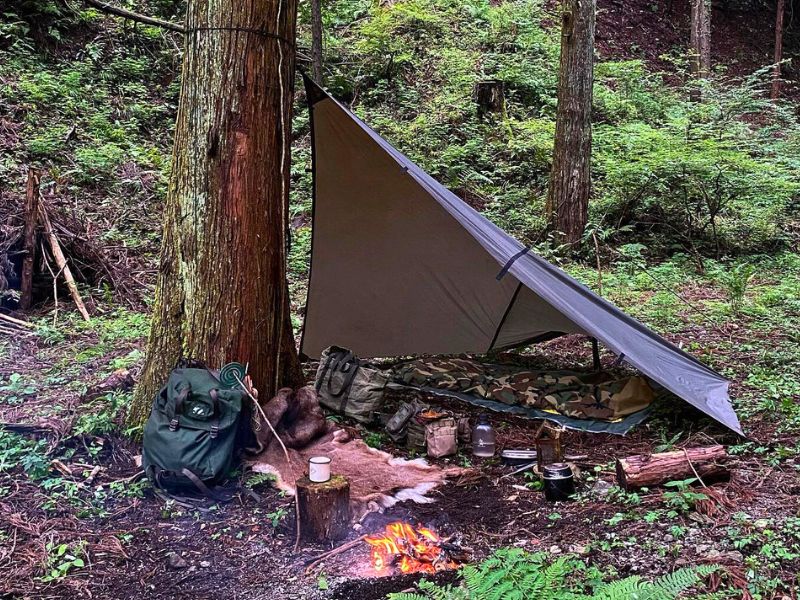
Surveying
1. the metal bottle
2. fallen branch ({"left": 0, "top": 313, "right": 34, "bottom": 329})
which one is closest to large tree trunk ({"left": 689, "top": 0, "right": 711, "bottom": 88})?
the metal bottle

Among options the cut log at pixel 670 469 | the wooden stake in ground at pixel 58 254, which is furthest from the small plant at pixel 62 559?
the wooden stake in ground at pixel 58 254

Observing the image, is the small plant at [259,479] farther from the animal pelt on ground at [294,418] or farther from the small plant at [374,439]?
the small plant at [374,439]

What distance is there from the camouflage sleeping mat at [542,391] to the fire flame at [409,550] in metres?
1.51

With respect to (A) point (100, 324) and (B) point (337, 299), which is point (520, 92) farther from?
(A) point (100, 324)

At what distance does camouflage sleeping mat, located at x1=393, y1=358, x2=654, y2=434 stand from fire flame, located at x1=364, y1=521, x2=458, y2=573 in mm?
1512

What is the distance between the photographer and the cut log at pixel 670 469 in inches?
106

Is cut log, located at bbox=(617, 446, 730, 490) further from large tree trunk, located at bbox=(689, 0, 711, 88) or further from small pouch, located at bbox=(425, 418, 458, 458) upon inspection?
large tree trunk, located at bbox=(689, 0, 711, 88)

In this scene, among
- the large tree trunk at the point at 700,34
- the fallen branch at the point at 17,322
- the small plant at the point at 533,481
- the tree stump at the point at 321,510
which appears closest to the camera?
the tree stump at the point at 321,510

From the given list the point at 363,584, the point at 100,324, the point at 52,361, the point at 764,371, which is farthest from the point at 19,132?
the point at 764,371

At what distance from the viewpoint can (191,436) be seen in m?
2.67

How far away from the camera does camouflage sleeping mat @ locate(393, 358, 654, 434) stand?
3.71m

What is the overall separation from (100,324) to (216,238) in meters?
2.50

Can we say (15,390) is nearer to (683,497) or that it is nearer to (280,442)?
(280,442)

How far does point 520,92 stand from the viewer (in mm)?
10250
